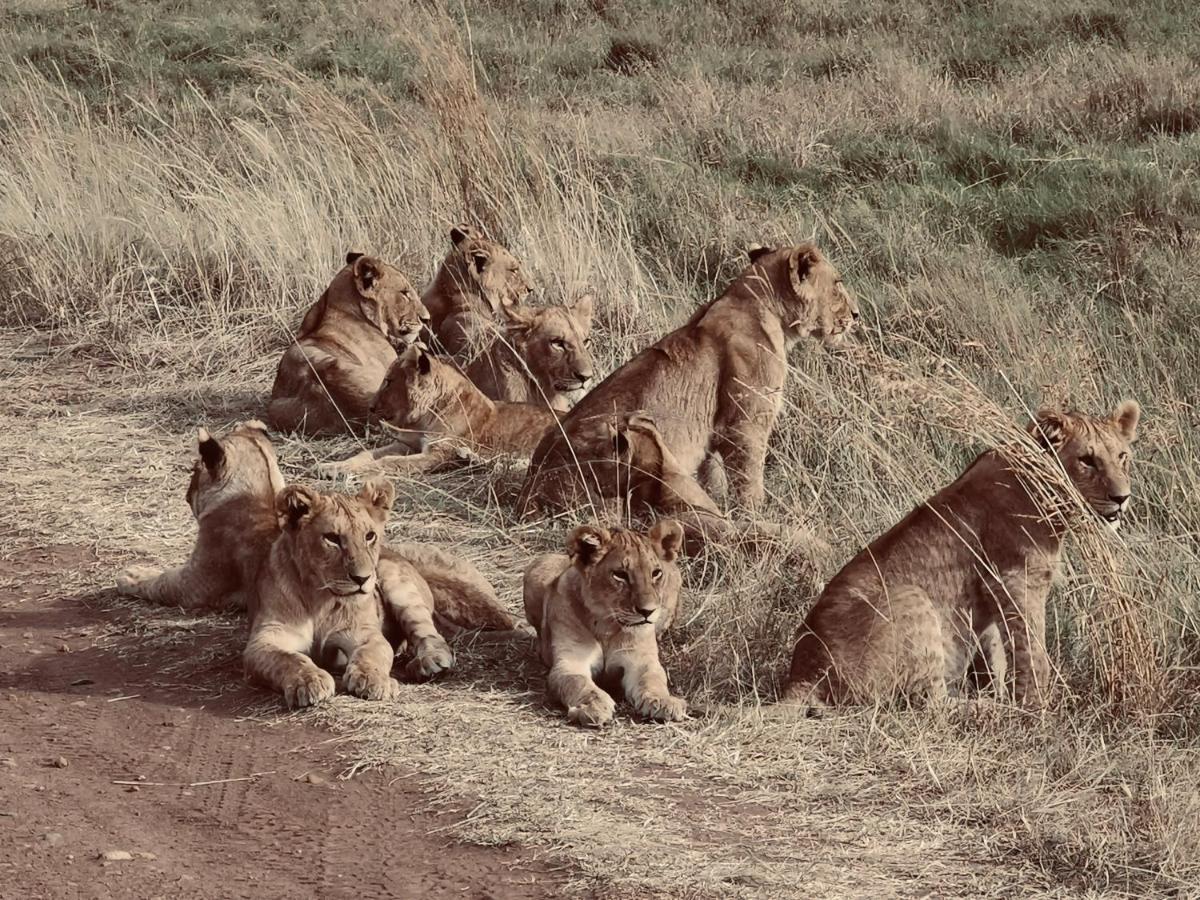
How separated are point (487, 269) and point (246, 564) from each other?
12.5 feet

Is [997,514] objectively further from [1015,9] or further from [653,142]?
[1015,9]

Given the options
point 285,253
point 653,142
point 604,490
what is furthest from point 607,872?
point 653,142

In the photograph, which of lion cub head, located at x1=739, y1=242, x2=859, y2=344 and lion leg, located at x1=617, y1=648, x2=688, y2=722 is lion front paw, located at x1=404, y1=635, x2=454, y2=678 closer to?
lion leg, located at x1=617, y1=648, x2=688, y2=722

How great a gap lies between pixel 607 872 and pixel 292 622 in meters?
1.91

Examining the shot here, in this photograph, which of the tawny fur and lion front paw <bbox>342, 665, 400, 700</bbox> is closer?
lion front paw <bbox>342, 665, 400, 700</bbox>

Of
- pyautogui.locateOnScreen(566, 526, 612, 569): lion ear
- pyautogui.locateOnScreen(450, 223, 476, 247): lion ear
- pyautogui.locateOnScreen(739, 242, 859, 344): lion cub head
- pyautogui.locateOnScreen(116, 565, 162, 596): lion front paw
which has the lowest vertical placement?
pyautogui.locateOnScreen(116, 565, 162, 596): lion front paw

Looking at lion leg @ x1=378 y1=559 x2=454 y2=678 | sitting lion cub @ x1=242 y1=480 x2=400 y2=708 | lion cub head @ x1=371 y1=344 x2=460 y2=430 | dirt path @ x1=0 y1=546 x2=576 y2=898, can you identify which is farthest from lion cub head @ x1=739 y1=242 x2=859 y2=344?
dirt path @ x1=0 y1=546 x2=576 y2=898

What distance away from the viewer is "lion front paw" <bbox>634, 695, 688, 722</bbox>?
5938 millimetres

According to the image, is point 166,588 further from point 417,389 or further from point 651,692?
point 417,389

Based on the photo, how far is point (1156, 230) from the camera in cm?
1226

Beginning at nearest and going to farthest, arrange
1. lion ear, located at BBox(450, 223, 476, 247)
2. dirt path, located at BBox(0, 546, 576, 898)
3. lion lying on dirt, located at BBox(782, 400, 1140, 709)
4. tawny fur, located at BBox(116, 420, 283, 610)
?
dirt path, located at BBox(0, 546, 576, 898) < lion lying on dirt, located at BBox(782, 400, 1140, 709) < tawny fur, located at BBox(116, 420, 283, 610) < lion ear, located at BBox(450, 223, 476, 247)

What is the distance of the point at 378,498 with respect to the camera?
255 inches

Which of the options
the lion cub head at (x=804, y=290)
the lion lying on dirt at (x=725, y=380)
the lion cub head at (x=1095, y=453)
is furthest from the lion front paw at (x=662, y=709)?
the lion cub head at (x=804, y=290)

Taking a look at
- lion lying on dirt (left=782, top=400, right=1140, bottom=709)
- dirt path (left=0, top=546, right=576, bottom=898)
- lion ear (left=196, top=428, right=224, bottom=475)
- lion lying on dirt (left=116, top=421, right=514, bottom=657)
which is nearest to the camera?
dirt path (left=0, top=546, right=576, bottom=898)
